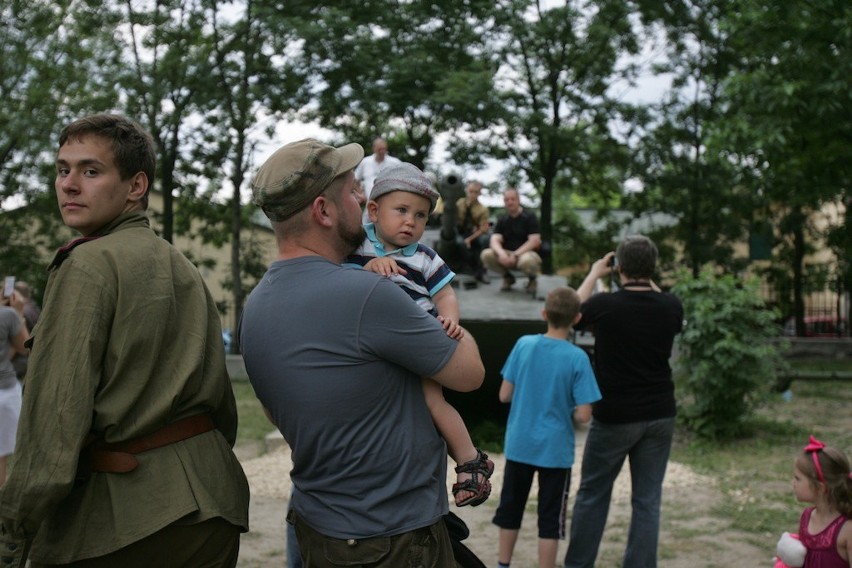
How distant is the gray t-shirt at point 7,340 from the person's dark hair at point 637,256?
4186 mm

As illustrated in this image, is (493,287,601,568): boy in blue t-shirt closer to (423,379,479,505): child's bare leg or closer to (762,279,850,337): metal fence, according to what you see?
(423,379,479,505): child's bare leg

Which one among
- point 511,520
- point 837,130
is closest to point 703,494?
point 511,520

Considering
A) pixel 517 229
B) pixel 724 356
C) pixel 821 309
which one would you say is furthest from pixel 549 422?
pixel 821 309

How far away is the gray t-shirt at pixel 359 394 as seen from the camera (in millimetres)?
2482

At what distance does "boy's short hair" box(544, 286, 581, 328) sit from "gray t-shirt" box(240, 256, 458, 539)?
2740mm

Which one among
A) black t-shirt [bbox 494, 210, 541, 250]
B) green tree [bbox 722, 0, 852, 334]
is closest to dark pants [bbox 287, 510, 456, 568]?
black t-shirt [bbox 494, 210, 541, 250]

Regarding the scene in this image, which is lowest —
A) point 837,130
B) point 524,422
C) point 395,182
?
point 524,422

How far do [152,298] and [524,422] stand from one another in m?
3.05

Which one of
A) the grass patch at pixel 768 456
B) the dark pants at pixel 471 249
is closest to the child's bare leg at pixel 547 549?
the grass patch at pixel 768 456

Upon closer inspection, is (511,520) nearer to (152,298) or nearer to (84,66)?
(152,298)

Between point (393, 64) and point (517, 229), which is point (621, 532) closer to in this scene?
point (517, 229)

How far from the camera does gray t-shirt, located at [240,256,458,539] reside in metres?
2.48

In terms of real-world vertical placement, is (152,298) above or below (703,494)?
above

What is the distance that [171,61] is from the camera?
1984 cm
